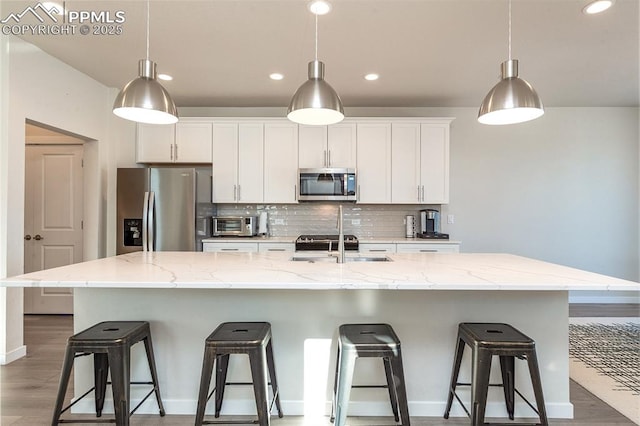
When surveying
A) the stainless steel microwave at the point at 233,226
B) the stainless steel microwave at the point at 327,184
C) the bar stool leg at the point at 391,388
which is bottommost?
the bar stool leg at the point at 391,388

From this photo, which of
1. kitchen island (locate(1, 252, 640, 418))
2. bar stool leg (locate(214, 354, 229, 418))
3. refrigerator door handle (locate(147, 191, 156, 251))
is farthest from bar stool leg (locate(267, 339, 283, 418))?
refrigerator door handle (locate(147, 191, 156, 251))

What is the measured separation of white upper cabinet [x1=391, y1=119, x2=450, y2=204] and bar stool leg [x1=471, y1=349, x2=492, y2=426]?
270 cm

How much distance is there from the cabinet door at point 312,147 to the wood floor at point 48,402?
2.84m

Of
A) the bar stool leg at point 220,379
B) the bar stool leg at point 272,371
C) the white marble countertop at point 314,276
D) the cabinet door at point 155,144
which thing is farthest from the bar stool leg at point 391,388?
the cabinet door at point 155,144

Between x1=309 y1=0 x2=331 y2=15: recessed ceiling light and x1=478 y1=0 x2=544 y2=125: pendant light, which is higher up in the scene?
x1=309 y1=0 x2=331 y2=15: recessed ceiling light

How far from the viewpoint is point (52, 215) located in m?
4.15

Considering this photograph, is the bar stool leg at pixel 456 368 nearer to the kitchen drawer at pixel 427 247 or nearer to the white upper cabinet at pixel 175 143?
the kitchen drawer at pixel 427 247

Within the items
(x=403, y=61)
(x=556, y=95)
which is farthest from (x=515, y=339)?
(x=556, y=95)

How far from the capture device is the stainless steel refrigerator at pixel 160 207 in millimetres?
3775

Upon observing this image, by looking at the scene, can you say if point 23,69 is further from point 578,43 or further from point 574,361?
point 574,361

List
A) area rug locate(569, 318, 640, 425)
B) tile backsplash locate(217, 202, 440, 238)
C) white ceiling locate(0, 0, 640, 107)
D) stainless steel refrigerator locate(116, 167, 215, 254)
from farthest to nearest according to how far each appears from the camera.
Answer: tile backsplash locate(217, 202, 440, 238), stainless steel refrigerator locate(116, 167, 215, 254), white ceiling locate(0, 0, 640, 107), area rug locate(569, 318, 640, 425)

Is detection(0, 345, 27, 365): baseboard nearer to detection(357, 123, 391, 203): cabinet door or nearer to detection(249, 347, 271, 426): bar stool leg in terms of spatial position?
detection(249, 347, 271, 426): bar stool leg

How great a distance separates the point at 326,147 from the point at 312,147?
0.17m

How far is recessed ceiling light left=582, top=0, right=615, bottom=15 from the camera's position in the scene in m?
2.30
